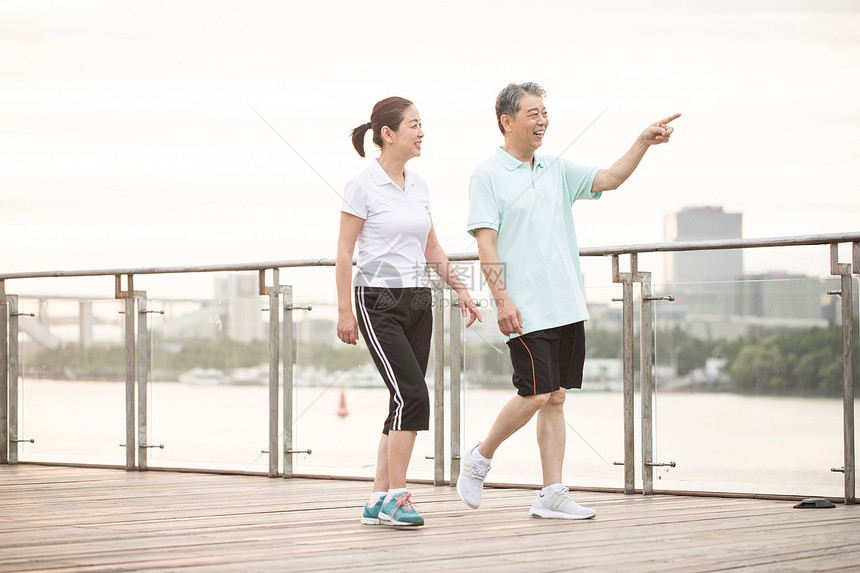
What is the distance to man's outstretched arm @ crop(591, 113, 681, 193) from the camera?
3.01 m

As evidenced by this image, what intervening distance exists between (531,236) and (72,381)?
Result: 125 inches

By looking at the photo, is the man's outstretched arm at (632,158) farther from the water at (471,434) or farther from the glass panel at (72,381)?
the glass panel at (72,381)

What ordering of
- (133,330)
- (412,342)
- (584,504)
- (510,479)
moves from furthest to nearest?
(133,330) < (510,479) < (584,504) < (412,342)

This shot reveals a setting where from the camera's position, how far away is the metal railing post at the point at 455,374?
4.14 m

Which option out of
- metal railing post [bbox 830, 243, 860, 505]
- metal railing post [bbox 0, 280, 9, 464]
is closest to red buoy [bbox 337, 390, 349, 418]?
metal railing post [bbox 0, 280, 9, 464]

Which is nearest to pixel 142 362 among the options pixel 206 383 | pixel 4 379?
pixel 206 383

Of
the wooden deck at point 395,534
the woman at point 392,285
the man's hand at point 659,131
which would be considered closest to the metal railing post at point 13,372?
the wooden deck at point 395,534

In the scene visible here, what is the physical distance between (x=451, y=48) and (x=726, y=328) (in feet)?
41.7

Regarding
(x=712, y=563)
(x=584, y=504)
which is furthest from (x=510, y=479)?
(x=712, y=563)

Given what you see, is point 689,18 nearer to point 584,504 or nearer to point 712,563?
point 584,504

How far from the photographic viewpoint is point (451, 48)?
15922mm

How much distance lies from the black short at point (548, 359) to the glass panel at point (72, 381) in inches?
102

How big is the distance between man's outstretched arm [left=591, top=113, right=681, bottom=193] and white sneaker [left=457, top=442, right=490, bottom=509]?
96cm

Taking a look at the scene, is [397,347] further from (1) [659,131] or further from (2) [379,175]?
(1) [659,131]
